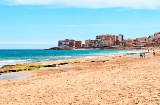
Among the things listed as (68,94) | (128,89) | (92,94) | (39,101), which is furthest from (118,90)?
(39,101)

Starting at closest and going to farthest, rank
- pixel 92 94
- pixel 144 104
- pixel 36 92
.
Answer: pixel 144 104, pixel 92 94, pixel 36 92

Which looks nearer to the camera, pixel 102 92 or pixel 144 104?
pixel 144 104

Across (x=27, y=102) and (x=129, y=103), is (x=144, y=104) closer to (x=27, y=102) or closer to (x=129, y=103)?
(x=129, y=103)

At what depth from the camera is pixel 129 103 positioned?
1381 cm

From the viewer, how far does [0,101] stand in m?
15.9

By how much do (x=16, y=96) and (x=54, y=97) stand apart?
234 cm

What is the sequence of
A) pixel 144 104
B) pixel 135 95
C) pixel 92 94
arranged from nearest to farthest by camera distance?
1. pixel 144 104
2. pixel 135 95
3. pixel 92 94

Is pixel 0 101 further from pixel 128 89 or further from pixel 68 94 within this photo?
pixel 128 89

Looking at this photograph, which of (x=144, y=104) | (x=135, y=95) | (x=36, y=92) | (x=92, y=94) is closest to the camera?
(x=144, y=104)

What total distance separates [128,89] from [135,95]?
1800 millimetres

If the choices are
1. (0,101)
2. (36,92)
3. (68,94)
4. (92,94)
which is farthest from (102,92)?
(0,101)

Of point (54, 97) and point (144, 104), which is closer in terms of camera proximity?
point (144, 104)

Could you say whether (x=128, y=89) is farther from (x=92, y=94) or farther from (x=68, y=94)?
(x=68, y=94)

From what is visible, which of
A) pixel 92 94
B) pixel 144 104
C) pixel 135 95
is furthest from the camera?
pixel 92 94
